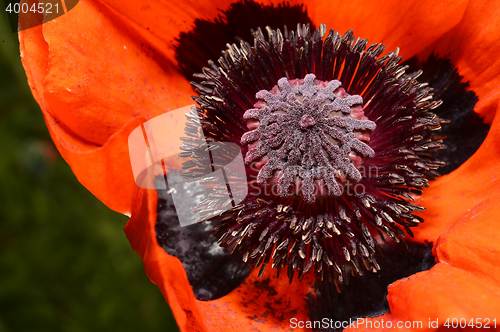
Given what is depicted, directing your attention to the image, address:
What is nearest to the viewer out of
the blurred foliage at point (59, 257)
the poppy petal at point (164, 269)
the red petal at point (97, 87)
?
the poppy petal at point (164, 269)

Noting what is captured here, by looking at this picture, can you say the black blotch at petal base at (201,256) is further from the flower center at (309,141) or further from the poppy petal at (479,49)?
the poppy petal at (479,49)

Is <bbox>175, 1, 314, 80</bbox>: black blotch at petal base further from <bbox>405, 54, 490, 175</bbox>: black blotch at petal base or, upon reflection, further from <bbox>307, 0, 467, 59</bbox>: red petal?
<bbox>405, 54, 490, 175</bbox>: black blotch at petal base

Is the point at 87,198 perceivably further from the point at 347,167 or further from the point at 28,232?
the point at 347,167

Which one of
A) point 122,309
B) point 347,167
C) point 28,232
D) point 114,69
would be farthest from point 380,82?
point 28,232

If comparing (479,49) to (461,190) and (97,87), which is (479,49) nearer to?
(461,190)

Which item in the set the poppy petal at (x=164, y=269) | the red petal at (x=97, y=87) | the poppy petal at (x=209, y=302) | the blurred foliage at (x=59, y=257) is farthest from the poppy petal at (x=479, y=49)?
the blurred foliage at (x=59, y=257)

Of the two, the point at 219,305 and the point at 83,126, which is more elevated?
the point at 83,126
